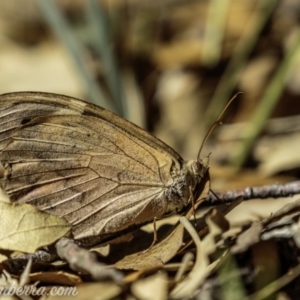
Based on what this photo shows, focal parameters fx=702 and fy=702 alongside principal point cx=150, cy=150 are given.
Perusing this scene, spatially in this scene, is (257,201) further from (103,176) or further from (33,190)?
(33,190)

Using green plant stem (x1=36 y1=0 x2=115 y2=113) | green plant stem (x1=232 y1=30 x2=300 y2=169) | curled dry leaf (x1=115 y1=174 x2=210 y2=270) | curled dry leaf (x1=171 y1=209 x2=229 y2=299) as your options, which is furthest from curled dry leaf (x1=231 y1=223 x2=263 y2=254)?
green plant stem (x1=36 y1=0 x2=115 y2=113)

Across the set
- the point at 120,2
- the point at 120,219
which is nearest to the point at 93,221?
the point at 120,219

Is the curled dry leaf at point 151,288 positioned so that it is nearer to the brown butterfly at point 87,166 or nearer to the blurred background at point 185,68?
the brown butterfly at point 87,166

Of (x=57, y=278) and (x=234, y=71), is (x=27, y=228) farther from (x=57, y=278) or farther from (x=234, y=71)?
(x=234, y=71)

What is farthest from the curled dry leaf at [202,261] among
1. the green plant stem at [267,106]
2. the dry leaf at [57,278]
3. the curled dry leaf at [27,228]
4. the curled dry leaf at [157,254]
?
the green plant stem at [267,106]

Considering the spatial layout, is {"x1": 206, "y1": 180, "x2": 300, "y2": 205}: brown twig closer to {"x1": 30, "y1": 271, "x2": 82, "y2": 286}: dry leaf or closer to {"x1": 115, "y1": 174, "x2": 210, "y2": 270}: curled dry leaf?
{"x1": 115, "y1": 174, "x2": 210, "y2": 270}: curled dry leaf

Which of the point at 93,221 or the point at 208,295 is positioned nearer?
the point at 208,295

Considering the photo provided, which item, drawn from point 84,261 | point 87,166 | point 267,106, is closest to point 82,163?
point 87,166
